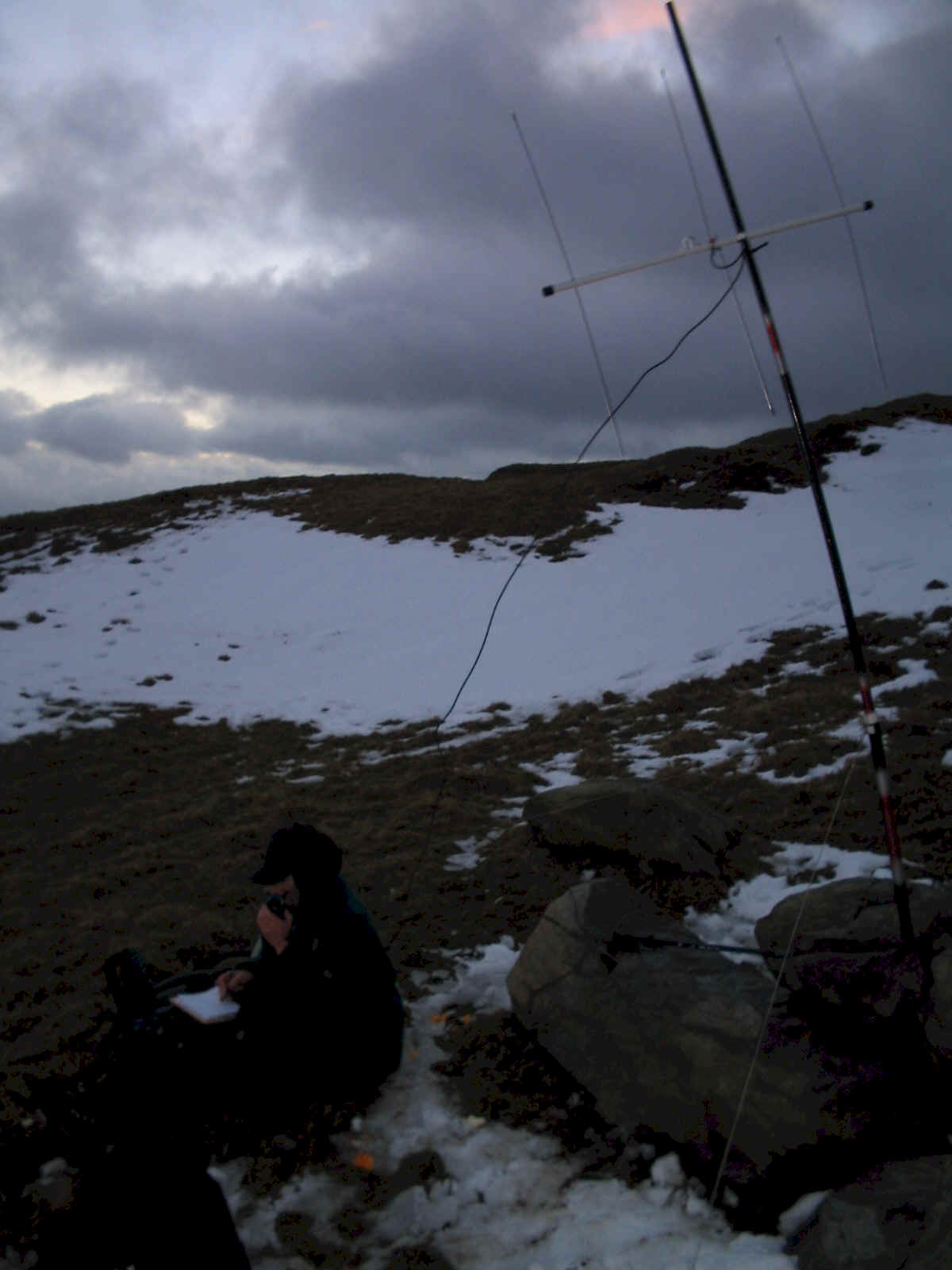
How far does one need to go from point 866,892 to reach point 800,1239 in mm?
2201

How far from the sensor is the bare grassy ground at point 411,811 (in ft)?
19.9

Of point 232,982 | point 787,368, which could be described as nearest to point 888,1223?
point 232,982

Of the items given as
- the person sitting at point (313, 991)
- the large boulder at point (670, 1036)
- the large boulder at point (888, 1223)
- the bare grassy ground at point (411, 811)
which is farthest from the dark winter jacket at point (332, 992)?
the large boulder at point (888, 1223)

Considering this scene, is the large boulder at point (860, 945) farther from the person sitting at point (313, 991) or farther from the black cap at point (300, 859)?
the black cap at point (300, 859)

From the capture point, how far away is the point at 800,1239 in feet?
10.7

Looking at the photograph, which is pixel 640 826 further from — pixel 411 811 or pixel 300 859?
pixel 300 859

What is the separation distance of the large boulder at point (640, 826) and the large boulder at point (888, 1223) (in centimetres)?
352

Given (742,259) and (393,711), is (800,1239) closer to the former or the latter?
(742,259)

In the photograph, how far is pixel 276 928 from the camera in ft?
14.8

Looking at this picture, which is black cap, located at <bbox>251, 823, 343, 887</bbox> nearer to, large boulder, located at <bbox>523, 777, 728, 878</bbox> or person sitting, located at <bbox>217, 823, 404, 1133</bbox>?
person sitting, located at <bbox>217, 823, 404, 1133</bbox>

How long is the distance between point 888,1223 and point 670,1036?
4.17 ft

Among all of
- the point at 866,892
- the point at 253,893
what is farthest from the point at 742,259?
the point at 253,893

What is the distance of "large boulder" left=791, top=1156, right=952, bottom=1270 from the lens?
2863mm

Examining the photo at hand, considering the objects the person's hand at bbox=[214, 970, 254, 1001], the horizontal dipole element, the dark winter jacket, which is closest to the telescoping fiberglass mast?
the horizontal dipole element
